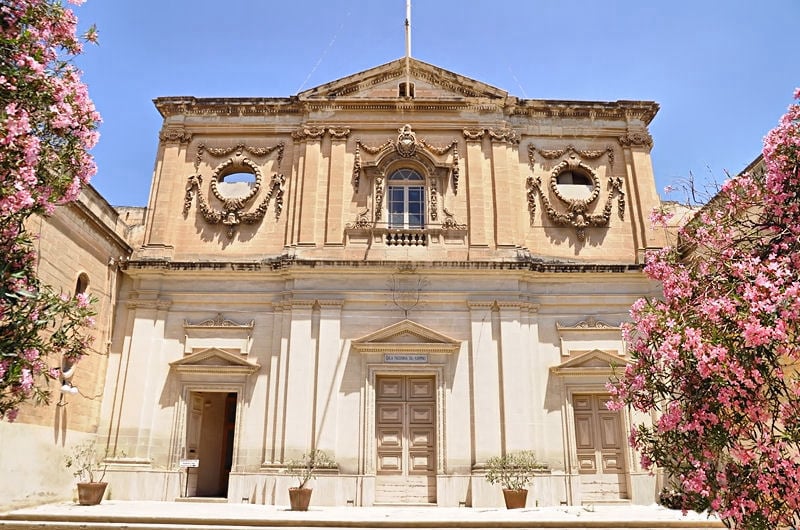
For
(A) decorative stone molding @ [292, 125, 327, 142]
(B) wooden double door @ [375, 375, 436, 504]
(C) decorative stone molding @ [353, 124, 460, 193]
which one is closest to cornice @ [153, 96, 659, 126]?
(A) decorative stone molding @ [292, 125, 327, 142]

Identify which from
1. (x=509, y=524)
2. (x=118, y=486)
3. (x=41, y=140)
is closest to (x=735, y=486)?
(x=509, y=524)

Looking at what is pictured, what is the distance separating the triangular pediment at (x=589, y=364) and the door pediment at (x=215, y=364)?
262 inches

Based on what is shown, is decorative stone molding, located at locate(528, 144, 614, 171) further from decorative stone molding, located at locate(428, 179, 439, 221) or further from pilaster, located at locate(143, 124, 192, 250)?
pilaster, located at locate(143, 124, 192, 250)

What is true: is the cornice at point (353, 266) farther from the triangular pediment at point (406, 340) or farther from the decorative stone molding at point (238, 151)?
the decorative stone molding at point (238, 151)

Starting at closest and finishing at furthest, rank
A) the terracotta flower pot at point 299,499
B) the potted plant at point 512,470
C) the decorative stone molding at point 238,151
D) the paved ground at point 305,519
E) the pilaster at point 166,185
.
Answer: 1. the paved ground at point 305,519
2. the terracotta flower pot at point 299,499
3. the potted plant at point 512,470
4. the pilaster at point 166,185
5. the decorative stone molding at point 238,151

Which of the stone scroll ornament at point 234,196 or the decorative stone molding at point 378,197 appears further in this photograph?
the stone scroll ornament at point 234,196

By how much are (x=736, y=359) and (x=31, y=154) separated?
5.74 metres

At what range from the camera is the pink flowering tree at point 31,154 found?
4875mm

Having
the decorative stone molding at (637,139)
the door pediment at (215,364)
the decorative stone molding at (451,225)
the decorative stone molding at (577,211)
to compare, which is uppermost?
the decorative stone molding at (637,139)

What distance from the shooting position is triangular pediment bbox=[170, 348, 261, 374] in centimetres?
1277

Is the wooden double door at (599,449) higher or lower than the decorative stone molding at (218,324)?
lower

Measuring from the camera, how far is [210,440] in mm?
14227

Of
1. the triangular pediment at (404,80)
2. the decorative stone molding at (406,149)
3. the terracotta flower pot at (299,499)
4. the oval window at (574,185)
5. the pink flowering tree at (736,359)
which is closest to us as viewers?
the pink flowering tree at (736,359)

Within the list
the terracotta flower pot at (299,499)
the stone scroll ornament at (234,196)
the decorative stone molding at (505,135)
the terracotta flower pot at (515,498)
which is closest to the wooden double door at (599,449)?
the terracotta flower pot at (515,498)
